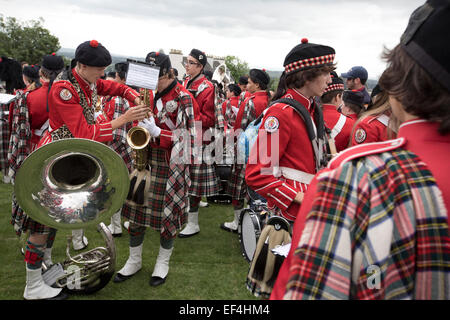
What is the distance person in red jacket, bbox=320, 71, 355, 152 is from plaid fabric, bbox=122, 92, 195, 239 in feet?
4.64

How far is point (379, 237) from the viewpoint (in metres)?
0.73

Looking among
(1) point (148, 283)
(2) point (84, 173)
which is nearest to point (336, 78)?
(2) point (84, 173)

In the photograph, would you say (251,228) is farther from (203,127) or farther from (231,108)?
A: (231,108)

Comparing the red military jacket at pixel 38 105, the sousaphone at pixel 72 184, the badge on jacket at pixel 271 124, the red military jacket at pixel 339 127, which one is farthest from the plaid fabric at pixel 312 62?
the red military jacket at pixel 38 105

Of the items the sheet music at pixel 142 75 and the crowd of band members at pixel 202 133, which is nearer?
the crowd of band members at pixel 202 133

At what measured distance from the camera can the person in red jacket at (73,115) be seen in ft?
8.84

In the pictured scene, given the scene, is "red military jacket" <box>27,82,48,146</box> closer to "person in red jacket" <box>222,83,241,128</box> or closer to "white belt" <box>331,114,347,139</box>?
"person in red jacket" <box>222,83,241,128</box>

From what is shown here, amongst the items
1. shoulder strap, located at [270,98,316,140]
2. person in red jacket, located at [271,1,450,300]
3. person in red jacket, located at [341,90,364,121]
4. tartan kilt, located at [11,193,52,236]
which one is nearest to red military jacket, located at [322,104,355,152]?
person in red jacket, located at [341,90,364,121]

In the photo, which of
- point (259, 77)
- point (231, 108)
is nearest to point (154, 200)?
point (259, 77)

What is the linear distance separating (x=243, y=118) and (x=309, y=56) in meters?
3.43

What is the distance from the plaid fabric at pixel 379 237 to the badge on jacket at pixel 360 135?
222cm

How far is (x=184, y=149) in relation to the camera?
3332mm

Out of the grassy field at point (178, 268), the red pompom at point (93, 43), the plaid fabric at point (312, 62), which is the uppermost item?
the plaid fabric at point (312, 62)

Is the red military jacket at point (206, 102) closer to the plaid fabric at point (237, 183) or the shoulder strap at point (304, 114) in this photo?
the plaid fabric at point (237, 183)
